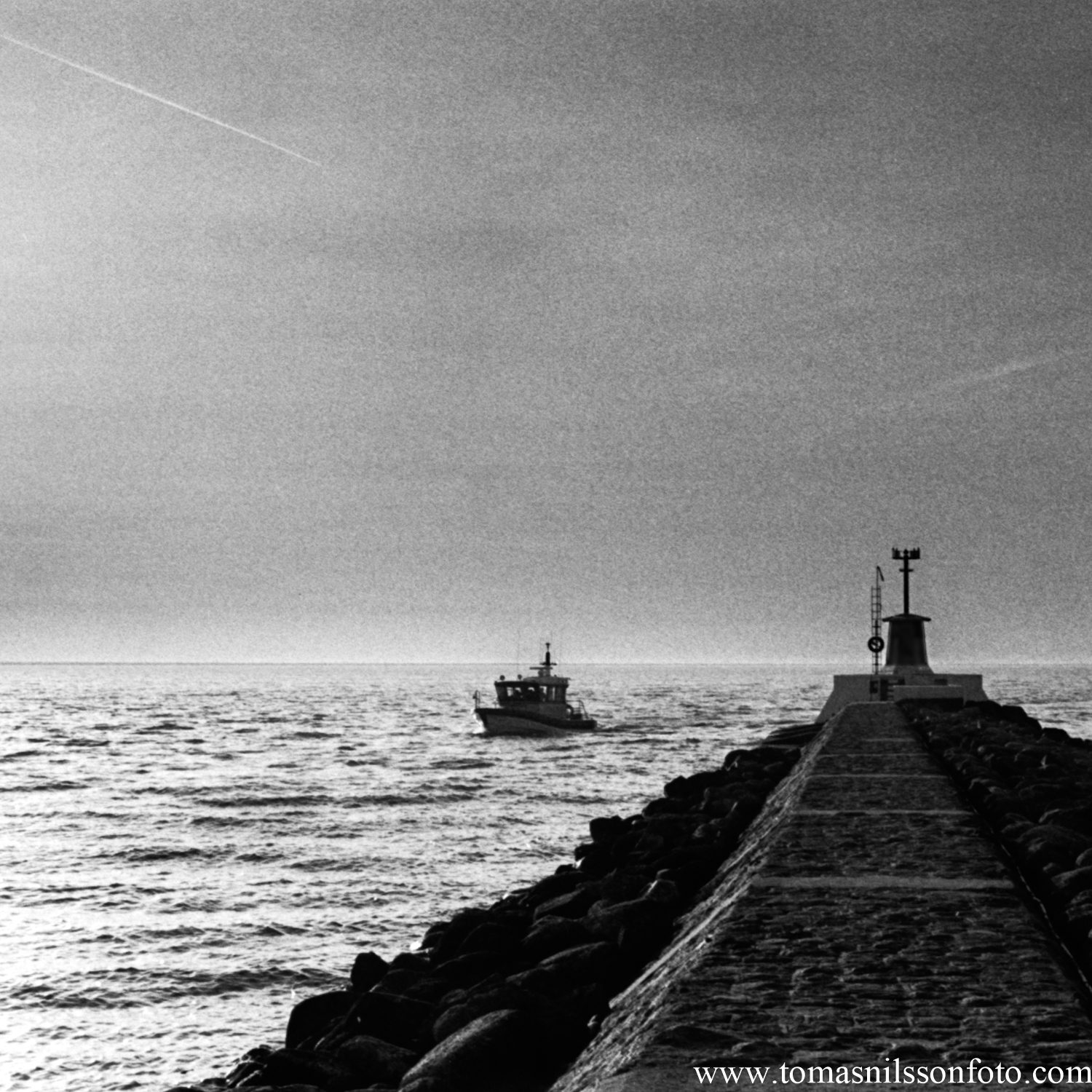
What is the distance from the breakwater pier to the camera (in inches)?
141

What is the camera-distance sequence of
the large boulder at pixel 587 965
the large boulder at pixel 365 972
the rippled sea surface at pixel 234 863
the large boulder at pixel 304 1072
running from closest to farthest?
the large boulder at pixel 304 1072 → the large boulder at pixel 587 965 → the large boulder at pixel 365 972 → the rippled sea surface at pixel 234 863

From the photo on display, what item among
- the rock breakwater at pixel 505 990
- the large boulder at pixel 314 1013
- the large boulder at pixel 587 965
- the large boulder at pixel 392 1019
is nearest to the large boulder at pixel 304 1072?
the rock breakwater at pixel 505 990

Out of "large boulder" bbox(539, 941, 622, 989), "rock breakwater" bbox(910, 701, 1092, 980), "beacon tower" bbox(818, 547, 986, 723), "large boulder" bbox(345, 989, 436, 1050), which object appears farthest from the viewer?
"beacon tower" bbox(818, 547, 986, 723)

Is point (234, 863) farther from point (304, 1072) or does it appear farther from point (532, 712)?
point (532, 712)

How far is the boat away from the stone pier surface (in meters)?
50.4

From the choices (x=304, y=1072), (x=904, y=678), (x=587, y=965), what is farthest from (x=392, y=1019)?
(x=904, y=678)

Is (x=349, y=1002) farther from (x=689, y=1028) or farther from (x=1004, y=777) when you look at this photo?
(x=1004, y=777)

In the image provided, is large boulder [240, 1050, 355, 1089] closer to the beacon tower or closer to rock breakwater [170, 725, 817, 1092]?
rock breakwater [170, 725, 817, 1092]

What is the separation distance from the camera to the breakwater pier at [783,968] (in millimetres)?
3590

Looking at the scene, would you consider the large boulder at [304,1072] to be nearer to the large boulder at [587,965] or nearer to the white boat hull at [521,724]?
the large boulder at [587,965]

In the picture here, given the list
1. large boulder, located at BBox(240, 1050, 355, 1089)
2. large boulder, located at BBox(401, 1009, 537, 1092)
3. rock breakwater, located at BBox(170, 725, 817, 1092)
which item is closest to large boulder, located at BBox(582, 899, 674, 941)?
rock breakwater, located at BBox(170, 725, 817, 1092)

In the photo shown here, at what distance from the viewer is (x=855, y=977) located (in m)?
4.27

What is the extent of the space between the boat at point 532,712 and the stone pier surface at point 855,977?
50445 mm

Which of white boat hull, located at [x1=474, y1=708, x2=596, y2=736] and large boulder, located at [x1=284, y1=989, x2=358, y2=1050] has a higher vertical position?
large boulder, located at [x1=284, y1=989, x2=358, y2=1050]
